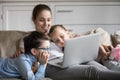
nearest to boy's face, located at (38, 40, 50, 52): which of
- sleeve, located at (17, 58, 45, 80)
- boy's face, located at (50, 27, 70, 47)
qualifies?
sleeve, located at (17, 58, 45, 80)

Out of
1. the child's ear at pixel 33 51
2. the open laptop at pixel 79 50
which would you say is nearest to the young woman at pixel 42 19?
the open laptop at pixel 79 50

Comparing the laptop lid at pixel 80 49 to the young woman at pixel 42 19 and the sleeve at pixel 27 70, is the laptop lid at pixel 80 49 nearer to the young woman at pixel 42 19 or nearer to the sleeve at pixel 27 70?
the sleeve at pixel 27 70

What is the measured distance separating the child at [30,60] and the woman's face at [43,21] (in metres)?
0.42

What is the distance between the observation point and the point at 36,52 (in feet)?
5.39

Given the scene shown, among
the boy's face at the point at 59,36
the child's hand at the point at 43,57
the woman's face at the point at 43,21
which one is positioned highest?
the woman's face at the point at 43,21

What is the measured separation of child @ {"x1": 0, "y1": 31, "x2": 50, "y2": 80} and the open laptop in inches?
4.7

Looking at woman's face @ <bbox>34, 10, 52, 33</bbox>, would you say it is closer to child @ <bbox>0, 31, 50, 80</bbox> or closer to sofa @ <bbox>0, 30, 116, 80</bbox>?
sofa @ <bbox>0, 30, 116, 80</bbox>

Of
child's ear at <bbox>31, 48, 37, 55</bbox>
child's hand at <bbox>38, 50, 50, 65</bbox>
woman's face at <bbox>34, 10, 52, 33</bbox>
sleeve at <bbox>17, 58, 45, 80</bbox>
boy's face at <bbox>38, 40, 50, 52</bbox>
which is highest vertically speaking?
woman's face at <bbox>34, 10, 52, 33</bbox>

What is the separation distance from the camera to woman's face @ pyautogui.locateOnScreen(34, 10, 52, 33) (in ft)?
6.89

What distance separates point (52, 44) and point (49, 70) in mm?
277

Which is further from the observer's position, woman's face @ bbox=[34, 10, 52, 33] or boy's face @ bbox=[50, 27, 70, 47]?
woman's face @ bbox=[34, 10, 52, 33]

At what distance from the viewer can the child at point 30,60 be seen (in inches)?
62.3

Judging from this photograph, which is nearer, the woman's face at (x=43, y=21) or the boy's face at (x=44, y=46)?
the boy's face at (x=44, y=46)

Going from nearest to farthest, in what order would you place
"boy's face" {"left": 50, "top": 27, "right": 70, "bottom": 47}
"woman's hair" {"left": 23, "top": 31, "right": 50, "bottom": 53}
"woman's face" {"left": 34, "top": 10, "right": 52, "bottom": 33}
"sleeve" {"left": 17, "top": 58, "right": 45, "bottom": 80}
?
"sleeve" {"left": 17, "top": 58, "right": 45, "bottom": 80} < "woman's hair" {"left": 23, "top": 31, "right": 50, "bottom": 53} < "boy's face" {"left": 50, "top": 27, "right": 70, "bottom": 47} < "woman's face" {"left": 34, "top": 10, "right": 52, "bottom": 33}
